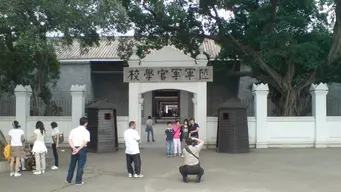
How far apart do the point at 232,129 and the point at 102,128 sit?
4.89 meters

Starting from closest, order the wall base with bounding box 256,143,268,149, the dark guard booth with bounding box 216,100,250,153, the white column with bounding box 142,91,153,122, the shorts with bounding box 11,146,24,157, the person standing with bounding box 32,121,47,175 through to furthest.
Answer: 1. the shorts with bounding box 11,146,24,157
2. the person standing with bounding box 32,121,47,175
3. the dark guard booth with bounding box 216,100,250,153
4. the wall base with bounding box 256,143,268,149
5. the white column with bounding box 142,91,153,122

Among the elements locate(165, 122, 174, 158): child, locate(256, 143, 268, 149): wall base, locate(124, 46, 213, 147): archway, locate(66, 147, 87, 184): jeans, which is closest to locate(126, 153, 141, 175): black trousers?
locate(66, 147, 87, 184): jeans

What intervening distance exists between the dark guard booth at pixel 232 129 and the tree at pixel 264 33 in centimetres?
302

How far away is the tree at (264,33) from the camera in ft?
50.6

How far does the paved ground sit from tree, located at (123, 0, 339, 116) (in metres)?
4.36

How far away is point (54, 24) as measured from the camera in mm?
11680

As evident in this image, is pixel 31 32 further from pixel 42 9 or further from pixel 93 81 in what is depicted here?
pixel 93 81

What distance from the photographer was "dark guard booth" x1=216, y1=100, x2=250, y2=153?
13750 mm

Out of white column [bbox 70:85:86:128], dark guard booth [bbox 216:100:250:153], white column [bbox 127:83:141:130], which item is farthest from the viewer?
white column [bbox 70:85:86:128]

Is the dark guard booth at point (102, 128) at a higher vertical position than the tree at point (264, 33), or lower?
lower

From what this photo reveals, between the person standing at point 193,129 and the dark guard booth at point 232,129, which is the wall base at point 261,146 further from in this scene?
the person standing at point 193,129

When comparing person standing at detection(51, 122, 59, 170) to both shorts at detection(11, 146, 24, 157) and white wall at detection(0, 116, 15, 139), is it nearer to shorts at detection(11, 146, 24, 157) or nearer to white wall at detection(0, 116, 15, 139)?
shorts at detection(11, 146, 24, 157)

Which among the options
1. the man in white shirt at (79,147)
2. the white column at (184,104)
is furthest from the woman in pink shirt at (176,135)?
the white column at (184,104)

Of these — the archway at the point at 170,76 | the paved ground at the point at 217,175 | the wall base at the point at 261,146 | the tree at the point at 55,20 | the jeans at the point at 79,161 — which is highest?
the tree at the point at 55,20
